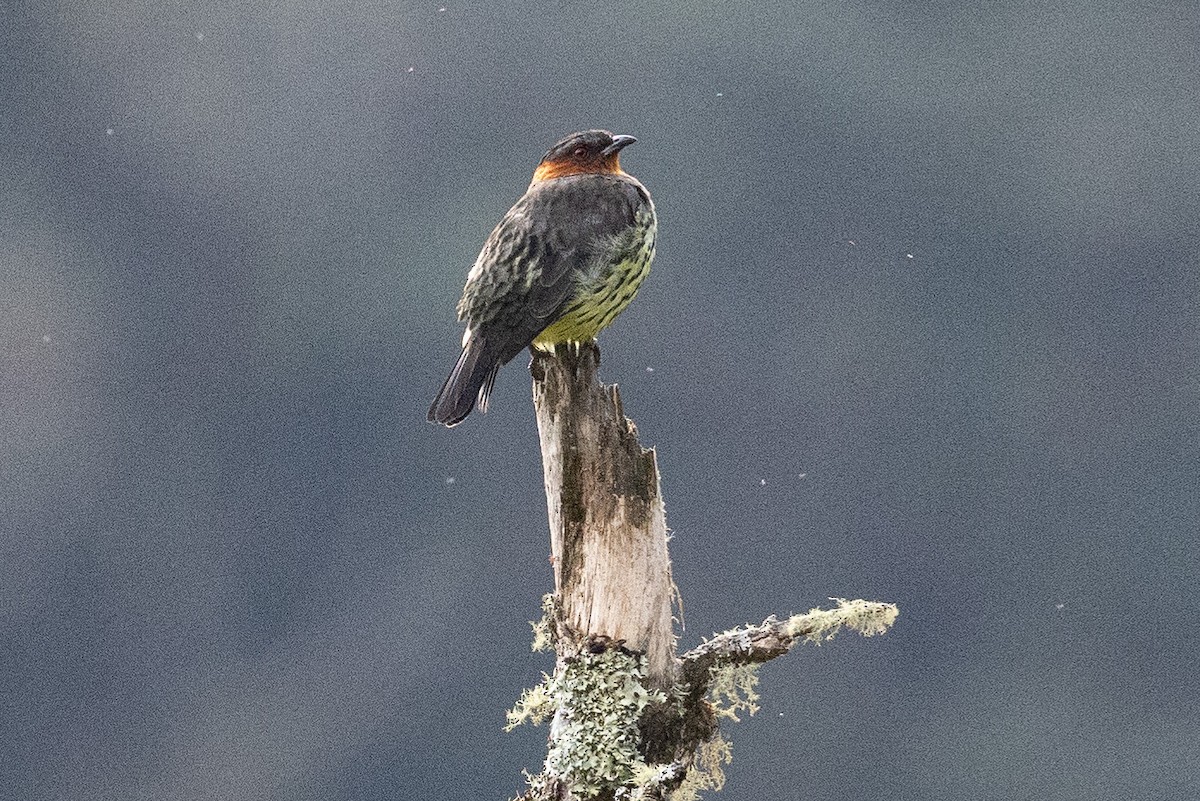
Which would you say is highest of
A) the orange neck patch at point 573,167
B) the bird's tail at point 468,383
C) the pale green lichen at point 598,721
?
the orange neck patch at point 573,167

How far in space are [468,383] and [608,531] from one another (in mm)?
1207

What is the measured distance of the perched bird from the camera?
19.9 ft

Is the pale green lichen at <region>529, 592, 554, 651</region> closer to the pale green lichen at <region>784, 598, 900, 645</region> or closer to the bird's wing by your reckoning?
the pale green lichen at <region>784, 598, 900, 645</region>

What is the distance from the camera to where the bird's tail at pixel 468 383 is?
5.93m

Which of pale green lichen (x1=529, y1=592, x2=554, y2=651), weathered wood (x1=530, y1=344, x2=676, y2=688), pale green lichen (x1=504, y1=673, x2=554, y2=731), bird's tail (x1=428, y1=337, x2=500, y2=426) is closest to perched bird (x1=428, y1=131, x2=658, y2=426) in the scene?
bird's tail (x1=428, y1=337, x2=500, y2=426)

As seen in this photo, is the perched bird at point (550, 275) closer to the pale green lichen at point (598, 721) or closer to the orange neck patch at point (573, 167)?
the orange neck patch at point (573, 167)

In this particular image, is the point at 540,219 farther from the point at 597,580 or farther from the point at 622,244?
the point at 597,580

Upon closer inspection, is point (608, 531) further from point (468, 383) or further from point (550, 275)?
point (550, 275)

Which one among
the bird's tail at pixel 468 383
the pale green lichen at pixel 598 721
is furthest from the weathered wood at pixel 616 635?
the bird's tail at pixel 468 383

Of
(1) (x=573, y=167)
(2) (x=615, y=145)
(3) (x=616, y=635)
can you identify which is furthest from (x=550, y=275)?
(3) (x=616, y=635)

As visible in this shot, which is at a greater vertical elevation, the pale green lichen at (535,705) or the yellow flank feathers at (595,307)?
the yellow flank feathers at (595,307)

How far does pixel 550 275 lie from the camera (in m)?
6.15

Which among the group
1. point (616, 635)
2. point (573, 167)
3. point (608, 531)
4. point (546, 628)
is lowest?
point (616, 635)

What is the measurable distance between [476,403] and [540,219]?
2.87 ft
